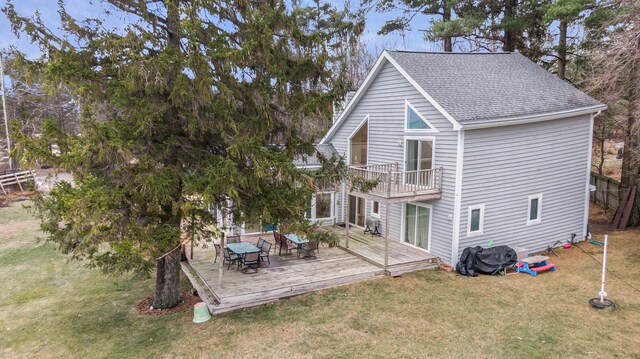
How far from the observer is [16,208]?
73.7 ft

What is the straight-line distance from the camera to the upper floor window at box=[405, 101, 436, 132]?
12828mm

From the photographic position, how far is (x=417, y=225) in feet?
44.3

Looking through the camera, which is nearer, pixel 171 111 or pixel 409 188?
pixel 171 111

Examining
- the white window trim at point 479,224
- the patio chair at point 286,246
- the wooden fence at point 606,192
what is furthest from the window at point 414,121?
the wooden fence at point 606,192

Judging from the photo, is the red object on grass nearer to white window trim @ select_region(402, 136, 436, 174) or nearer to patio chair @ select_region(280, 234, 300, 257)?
white window trim @ select_region(402, 136, 436, 174)

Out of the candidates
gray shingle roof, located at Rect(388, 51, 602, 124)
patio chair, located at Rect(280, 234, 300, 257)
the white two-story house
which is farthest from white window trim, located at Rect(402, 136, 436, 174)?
patio chair, located at Rect(280, 234, 300, 257)

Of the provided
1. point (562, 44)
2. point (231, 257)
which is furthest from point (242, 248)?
point (562, 44)

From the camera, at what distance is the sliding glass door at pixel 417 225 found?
1309 centimetres

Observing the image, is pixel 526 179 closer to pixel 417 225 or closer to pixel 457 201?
pixel 457 201

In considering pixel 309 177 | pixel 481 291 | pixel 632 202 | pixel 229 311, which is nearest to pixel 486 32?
pixel 632 202

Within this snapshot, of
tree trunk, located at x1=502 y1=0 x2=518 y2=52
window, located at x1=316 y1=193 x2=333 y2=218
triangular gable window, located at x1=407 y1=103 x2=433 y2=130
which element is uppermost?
tree trunk, located at x1=502 y1=0 x2=518 y2=52

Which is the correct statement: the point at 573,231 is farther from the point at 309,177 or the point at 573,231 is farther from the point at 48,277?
the point at 48,277

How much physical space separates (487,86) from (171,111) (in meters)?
10.8

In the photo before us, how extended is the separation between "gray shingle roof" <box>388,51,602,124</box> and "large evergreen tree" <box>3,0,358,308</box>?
5.45m
